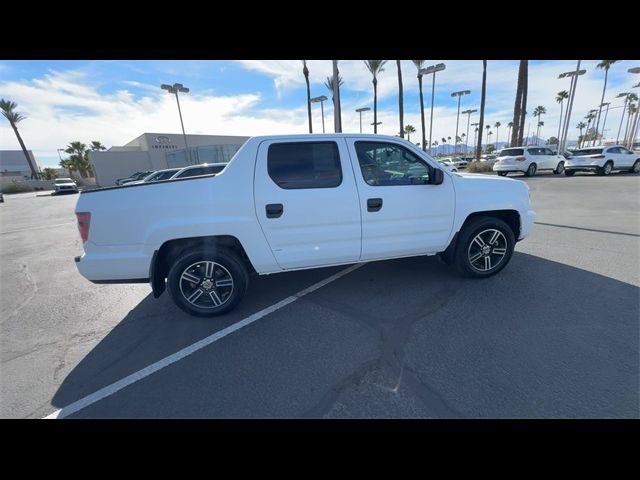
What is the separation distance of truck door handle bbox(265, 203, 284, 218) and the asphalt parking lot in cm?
Answer: 119

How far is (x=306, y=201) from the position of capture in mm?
3137

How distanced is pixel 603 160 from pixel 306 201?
21.1 meters

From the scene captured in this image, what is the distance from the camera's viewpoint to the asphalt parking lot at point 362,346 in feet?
6.75

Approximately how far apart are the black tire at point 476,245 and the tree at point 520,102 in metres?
22.3

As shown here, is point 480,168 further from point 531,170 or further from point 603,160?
point 603,160

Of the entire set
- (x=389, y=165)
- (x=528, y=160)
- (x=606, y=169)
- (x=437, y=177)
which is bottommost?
(x=606, y=169)

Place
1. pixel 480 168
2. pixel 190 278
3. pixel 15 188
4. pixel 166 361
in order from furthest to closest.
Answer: pixel 15 188
pixel 480 168
pixel 190 278
pixel 166 361

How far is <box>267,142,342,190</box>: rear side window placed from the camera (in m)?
3.18

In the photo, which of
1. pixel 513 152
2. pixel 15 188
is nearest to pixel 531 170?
pixel 513 152

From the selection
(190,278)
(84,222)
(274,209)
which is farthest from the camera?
(190,278)

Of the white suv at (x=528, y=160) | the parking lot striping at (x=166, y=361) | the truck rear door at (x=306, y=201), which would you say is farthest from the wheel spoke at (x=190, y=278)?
the white suv at (x=528, y=160)
